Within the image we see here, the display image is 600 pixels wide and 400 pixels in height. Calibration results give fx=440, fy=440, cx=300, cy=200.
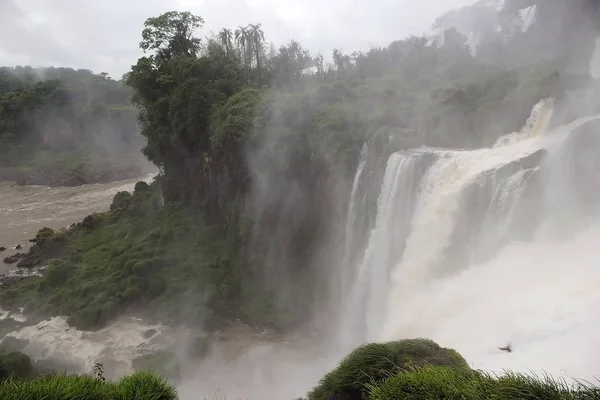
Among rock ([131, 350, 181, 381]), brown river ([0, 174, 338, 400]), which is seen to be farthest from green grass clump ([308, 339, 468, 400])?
rock ([131, 350, 181, 381])

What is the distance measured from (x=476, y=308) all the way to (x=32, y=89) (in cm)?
6899

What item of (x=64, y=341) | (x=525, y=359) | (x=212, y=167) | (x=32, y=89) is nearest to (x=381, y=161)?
(x=525, y=359)

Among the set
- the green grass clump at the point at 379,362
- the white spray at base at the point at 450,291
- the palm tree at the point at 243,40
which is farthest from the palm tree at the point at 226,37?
the green grass clump at the point at 379,362

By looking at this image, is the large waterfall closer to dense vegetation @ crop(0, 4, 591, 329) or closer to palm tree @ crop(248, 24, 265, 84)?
dense vegetation @ crop(0, 4, 591, 329)

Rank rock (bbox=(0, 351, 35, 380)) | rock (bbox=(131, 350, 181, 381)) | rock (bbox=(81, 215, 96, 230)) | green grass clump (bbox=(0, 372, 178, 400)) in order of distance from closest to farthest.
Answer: green grass clump (bbox=(0, 372, 178, 400)) → rock (bbox=(0, 351, 35, 380)) → rock (bbox=(131, 350, 181, 381)) → rock (bbox=(81, 215, 96, 230))

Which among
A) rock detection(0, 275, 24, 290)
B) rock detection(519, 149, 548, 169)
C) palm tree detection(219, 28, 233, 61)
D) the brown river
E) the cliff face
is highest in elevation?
palm tree detection(219, 28, 233, 61)

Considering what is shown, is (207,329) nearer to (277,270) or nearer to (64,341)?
(277,270)

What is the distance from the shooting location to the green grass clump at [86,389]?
6127 millimetres

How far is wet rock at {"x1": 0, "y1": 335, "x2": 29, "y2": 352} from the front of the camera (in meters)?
18.7

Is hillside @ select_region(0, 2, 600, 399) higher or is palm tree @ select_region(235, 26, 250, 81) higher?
palm tree @ select_region(235, 26, 250, 81)

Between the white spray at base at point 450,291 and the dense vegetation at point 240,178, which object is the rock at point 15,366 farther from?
the dense vegetation at point 240,178

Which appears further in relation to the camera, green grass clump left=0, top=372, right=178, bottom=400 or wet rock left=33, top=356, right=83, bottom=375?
wet rock left=33, top=356, right=83, bottom=375

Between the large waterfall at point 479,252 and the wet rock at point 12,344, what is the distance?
13.9m

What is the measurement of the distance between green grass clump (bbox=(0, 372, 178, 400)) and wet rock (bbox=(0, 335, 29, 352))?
14937 mm
